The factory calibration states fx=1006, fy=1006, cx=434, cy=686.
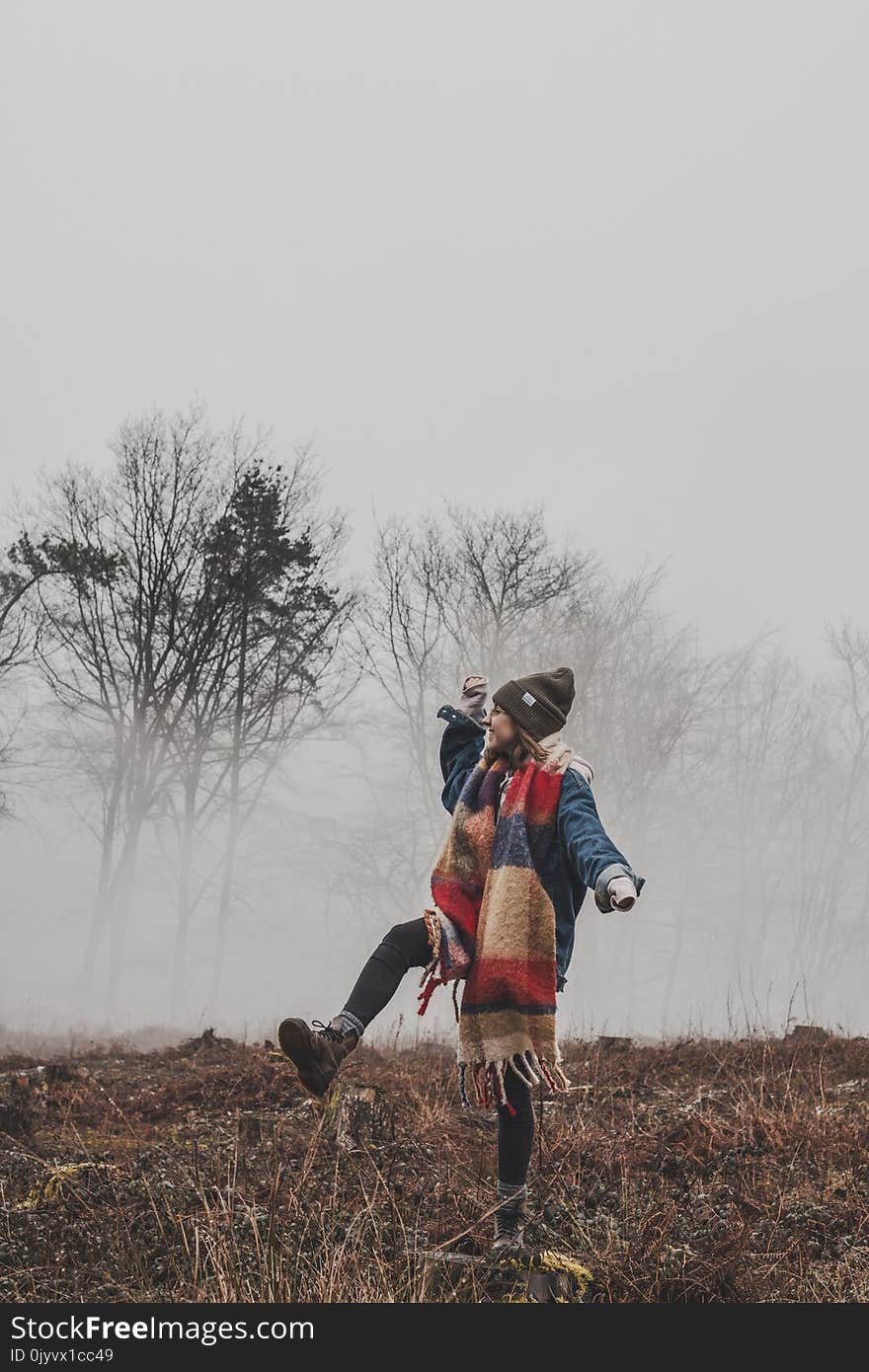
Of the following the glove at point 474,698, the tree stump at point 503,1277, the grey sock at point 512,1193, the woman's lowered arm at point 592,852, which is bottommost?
the tree stump at point 503,1277

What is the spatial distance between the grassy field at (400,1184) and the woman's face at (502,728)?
5.04 feet

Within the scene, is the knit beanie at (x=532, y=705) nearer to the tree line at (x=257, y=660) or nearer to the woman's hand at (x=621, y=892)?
the woman's hand at (x=621, y=892)

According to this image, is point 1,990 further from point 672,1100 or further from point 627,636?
point 672,1100

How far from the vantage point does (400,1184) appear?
4.12 m

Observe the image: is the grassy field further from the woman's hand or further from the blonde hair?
the blonde hair

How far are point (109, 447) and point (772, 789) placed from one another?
2524cm

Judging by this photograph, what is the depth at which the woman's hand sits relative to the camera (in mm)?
2816

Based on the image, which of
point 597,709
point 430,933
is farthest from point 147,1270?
point 597,709

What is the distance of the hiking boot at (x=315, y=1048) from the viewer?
9.71 feet

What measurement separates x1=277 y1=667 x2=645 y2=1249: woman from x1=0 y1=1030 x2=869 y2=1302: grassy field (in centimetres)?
43

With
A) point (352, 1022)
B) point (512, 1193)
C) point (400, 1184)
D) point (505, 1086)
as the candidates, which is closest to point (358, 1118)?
point (400, 1184)

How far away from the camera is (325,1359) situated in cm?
238

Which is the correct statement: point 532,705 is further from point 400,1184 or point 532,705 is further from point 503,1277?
point 400,1184

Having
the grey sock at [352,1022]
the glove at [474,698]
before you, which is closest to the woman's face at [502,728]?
the glove at [474,698]
